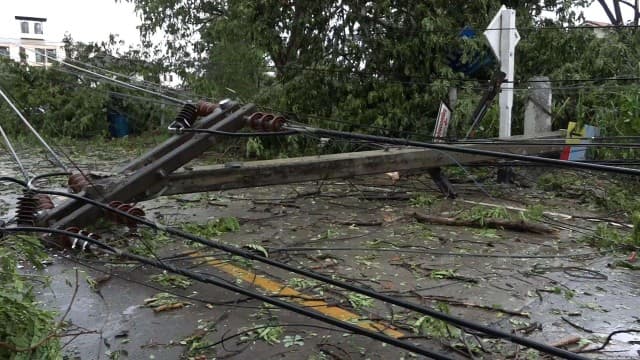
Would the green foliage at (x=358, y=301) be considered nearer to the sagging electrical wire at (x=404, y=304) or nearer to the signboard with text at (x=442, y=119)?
the sagging electrical wire at (x=404, y=304)

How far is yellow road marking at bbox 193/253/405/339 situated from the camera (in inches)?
151

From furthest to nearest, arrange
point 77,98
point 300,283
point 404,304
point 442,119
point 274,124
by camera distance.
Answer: point 77,98
point 442,119
point 274,124
point 300,283
point 404,304

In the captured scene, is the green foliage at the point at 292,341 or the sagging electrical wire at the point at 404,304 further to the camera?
the green foliage at the point at 292,341

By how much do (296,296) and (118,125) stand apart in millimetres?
16173

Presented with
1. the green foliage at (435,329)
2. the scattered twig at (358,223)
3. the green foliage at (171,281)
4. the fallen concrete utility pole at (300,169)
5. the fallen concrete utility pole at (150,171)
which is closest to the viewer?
the green foliage at (435,329)

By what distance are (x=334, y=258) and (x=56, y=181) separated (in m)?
6.23

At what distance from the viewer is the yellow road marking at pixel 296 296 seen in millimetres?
3840

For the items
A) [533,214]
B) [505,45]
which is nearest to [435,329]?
[533,214]

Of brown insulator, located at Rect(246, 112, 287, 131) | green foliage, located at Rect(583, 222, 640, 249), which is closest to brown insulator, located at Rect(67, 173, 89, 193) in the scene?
brown insulator, located at Rect(246, 112, 287, 131)

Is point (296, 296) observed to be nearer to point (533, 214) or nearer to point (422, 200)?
point (533, 214)

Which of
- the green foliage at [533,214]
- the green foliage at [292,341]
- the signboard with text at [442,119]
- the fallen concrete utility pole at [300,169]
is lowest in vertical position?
the green foliage at [292,341]

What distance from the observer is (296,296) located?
430 cm

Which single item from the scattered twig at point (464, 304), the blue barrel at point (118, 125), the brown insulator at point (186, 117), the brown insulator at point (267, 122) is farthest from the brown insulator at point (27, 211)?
the blue barrel at point (118, 125)

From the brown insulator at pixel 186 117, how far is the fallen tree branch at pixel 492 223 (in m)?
2.83
